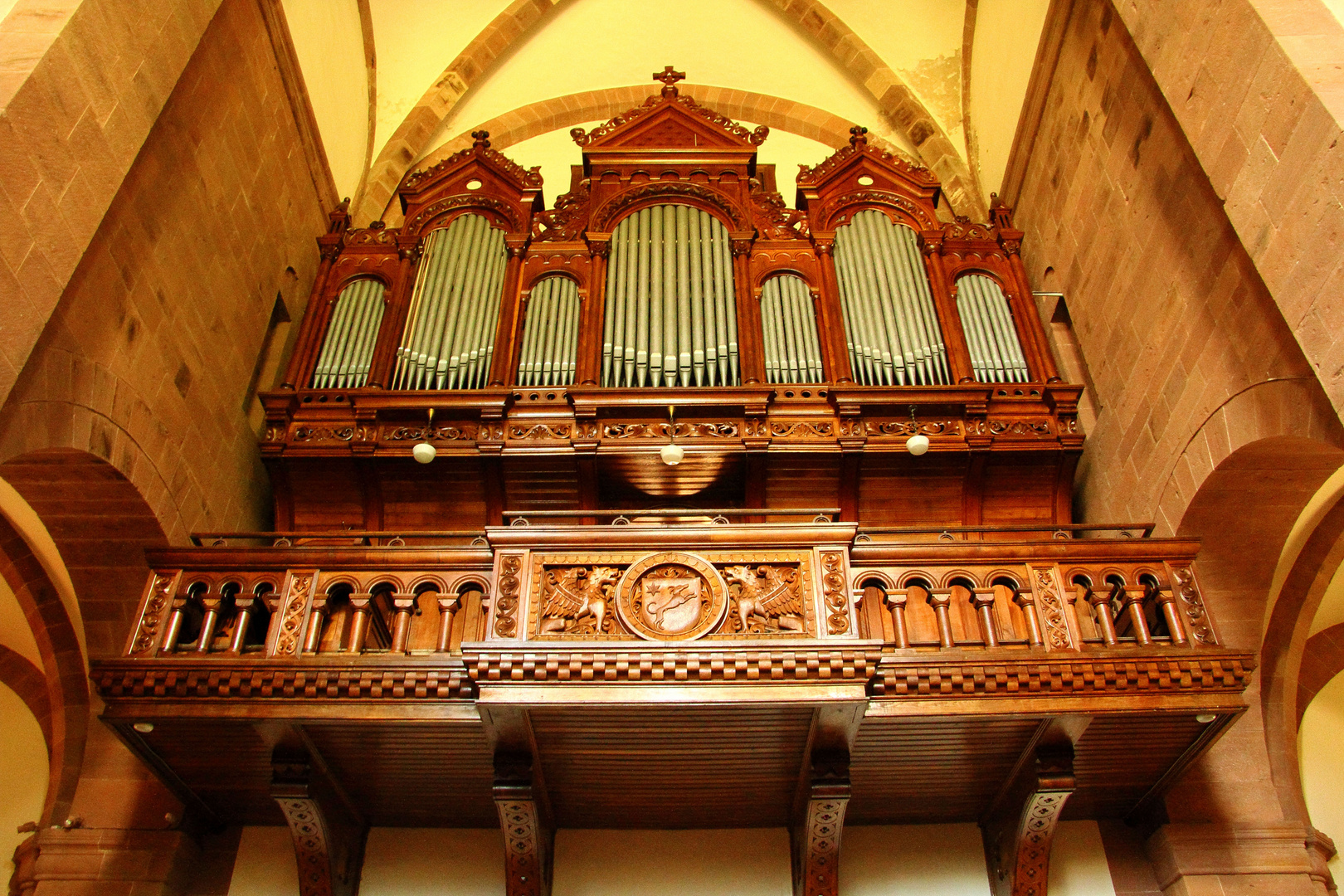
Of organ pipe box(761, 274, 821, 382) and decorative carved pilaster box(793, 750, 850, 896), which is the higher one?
organ pipe box(761, 274, 821, 382)

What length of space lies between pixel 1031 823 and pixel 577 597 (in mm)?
3061

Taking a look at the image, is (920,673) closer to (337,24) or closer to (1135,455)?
(1135,455)

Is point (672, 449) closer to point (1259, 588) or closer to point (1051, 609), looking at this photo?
point (1051, 609)

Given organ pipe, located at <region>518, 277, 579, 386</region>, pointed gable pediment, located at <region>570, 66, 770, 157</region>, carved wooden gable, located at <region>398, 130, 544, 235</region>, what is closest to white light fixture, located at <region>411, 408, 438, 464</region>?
organ pipe, located at <region>518, 277, 579, 386</region>

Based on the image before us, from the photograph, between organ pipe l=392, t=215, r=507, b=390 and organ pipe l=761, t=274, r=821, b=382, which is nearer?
organ pipe l=761, t=274, r=821, b=382

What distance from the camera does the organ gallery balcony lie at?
240 inches

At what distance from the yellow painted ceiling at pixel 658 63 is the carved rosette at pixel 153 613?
657 centimetres

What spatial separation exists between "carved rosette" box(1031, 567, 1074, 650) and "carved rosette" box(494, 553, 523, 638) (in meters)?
3.09

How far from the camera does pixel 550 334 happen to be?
31.6 feet

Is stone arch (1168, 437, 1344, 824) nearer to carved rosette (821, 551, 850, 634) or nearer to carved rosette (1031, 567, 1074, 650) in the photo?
carved rosette (1031, 567, 1074, 650)

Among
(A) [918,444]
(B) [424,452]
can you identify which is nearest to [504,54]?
(B) [424,452]

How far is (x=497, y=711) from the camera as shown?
6.12 meters

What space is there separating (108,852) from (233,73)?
603 cm

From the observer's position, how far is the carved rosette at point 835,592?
20.4 ft
